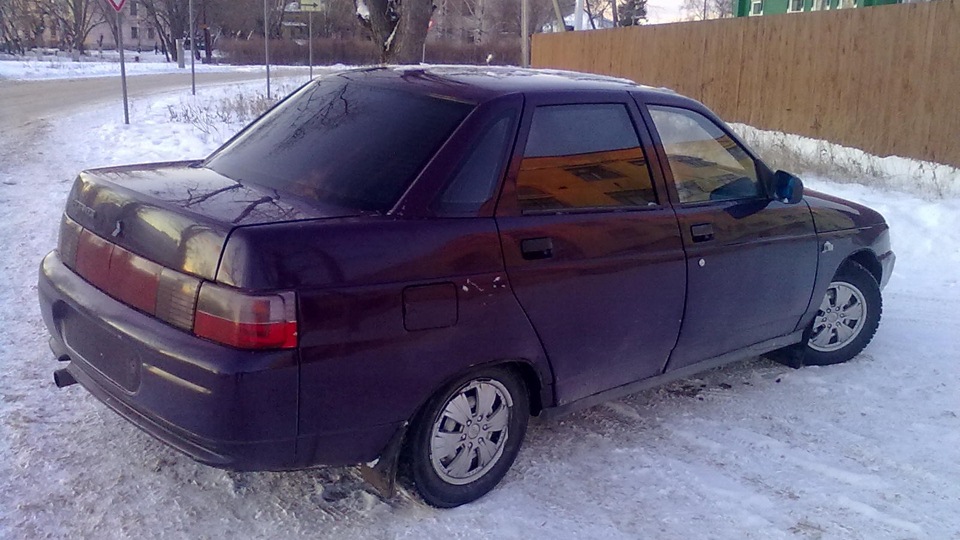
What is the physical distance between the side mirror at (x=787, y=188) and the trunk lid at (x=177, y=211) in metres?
2.56

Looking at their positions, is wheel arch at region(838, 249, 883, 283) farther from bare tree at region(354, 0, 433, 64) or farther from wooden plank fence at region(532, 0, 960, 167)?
bare tree at region(354, 0, 433, 64)

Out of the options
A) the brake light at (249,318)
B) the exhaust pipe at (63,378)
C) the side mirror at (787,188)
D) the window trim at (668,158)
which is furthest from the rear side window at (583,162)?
the exhaust pipe at (63,378)

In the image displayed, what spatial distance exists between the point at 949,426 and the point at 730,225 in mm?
1604

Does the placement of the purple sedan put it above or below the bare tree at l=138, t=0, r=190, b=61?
below

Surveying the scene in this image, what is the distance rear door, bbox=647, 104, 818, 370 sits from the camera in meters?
4.25

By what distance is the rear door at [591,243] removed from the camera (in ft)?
11.8

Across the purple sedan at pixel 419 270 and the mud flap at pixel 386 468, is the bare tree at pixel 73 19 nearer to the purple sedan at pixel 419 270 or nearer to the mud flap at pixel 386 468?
the purple sedan at pixel 419 270

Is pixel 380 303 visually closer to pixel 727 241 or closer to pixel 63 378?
pixel 63 378

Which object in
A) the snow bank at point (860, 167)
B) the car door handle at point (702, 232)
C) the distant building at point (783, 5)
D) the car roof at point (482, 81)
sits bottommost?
the snow bank at point (860, 167)

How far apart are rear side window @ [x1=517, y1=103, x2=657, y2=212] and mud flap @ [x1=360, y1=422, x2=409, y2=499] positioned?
108 cm

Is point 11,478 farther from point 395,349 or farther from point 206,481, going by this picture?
point 395,349

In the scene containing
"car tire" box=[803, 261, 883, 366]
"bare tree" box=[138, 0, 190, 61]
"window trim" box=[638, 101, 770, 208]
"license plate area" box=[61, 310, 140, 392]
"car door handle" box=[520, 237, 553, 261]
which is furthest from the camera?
"bare tree" box=[138, 0, 190, 61]

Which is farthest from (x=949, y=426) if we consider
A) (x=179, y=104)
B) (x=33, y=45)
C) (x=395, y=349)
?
(x=33, y=45)

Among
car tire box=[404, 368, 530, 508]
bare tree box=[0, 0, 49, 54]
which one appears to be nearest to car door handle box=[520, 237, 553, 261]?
car tire box=[404, 368, 530, 508]
